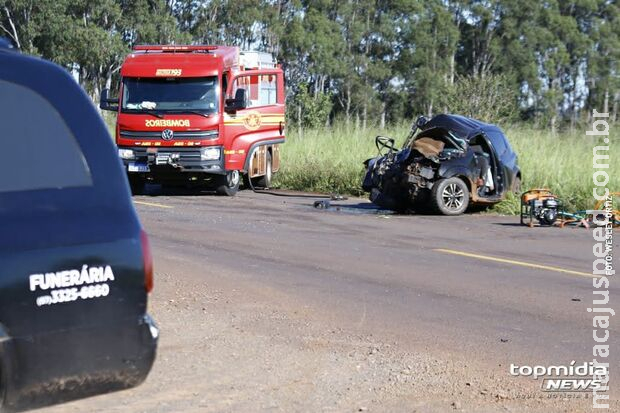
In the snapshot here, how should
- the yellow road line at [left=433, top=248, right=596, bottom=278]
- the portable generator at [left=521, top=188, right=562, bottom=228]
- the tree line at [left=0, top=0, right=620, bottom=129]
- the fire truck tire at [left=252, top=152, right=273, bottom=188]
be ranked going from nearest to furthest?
the yellow road line at [left=433, top=248, right=596, bottom=278] < the portable generator at [left=521, top=188, right=562, bottom=228] < the fire truck tire at [left=252, top=152, right=273, bottom=188] < the tree line at [left=0, top=0, right=620, bottom=129]

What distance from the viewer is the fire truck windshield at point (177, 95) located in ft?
68.5

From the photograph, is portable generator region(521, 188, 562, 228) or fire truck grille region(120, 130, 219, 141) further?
fire truck grille region(120, 130, 219, 141)

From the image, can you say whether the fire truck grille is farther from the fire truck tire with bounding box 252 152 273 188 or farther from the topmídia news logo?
the topmídia news logo

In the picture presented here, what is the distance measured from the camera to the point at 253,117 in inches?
873

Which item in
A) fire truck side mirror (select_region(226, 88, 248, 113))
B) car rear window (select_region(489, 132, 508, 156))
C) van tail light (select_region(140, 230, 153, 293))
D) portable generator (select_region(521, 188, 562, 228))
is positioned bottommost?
portable generator (select_region(521, 188, 562, 228))

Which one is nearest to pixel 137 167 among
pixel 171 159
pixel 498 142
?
pixel 171 159

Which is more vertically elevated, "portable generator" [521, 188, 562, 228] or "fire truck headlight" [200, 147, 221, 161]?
"fire truck headlight" [200, 147, 221, 161]

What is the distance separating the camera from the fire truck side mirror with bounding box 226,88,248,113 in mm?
20547

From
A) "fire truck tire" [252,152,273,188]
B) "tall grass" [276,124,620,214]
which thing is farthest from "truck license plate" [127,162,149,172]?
"tall grass" [276,124,620,214]

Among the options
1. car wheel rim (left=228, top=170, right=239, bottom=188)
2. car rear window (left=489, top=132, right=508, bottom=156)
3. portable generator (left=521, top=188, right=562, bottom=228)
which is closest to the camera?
portable generator (left=521, top=188, right=562, bottom=228)

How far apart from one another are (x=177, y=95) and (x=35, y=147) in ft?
54.2

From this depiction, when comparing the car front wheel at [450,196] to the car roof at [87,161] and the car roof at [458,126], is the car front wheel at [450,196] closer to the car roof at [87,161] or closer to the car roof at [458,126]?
the car roof at [458,126]

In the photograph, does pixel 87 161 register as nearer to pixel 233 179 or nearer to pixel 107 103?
pixel 233 179

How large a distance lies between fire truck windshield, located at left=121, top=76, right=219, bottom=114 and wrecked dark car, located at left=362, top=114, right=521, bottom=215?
4203mm
